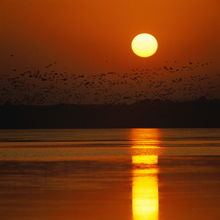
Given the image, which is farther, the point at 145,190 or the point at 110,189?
the point at 110,189

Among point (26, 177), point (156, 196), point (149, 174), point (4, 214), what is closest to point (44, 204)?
point (4, 214)

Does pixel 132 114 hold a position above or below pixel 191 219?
above

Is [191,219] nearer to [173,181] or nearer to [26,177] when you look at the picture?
[173,181]

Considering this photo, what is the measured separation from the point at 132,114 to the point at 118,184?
14326cm

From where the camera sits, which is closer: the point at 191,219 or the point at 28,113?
the point at 191,219

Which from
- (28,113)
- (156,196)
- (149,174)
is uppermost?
(28,113)

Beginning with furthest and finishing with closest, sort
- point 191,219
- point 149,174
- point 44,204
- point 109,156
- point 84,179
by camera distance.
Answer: point 109,156 → point 149,174 → point 84,179 → point 44,204 → point 191,219

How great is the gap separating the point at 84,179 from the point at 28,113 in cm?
14110

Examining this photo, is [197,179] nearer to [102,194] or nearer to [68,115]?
[102,194]

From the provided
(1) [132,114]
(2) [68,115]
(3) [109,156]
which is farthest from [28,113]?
(3) [109,156]

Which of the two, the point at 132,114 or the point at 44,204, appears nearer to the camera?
the point at 44,204

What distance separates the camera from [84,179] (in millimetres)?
17109

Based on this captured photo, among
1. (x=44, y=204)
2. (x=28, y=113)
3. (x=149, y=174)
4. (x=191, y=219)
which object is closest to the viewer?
(x=191, y=219)

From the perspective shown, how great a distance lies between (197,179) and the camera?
1692 centimetres
